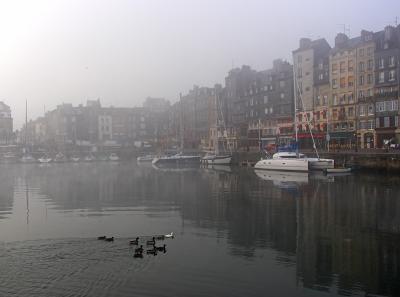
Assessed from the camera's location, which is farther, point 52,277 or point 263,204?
point 263,204

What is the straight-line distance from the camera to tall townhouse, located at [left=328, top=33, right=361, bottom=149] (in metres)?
89.4

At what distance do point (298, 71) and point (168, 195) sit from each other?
239ft

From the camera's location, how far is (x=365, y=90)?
87625 mm

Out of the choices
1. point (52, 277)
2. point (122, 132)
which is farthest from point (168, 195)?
point (122, 132)

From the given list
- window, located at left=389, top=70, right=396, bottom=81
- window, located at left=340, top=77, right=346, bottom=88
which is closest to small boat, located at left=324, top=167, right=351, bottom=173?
window, located at left=389, top=70, right=396, bottom=81

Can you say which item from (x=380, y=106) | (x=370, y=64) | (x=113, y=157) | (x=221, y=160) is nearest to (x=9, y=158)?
(x=113, y=157)

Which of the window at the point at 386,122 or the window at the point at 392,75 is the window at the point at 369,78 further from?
the window at the point at 386,122

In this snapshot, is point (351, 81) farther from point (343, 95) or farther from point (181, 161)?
point (181, 161)

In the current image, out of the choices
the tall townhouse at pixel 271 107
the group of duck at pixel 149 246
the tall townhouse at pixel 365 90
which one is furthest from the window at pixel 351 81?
the group of duck at pixel 149 246

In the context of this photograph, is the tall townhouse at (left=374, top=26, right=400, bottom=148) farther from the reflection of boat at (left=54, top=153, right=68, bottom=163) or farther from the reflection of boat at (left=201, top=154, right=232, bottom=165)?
the reflection of boat at (left=54, top=153, right=68, bottom=163)

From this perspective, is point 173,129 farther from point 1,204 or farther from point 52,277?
point 52,277

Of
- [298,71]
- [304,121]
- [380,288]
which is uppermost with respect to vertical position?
[298,71]

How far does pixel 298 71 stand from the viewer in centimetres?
10619

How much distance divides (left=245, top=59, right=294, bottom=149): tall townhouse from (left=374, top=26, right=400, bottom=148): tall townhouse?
25.4 meters
